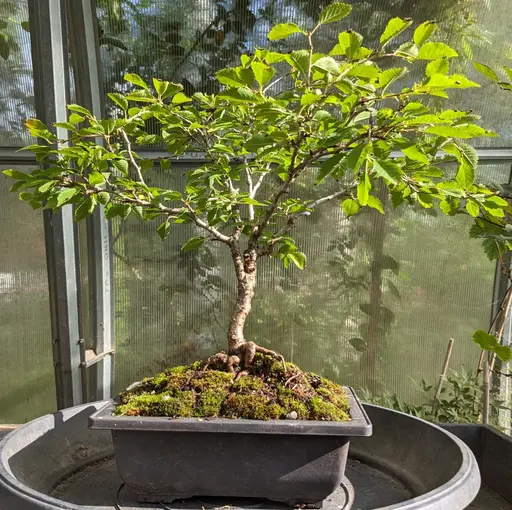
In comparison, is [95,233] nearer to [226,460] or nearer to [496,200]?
[226,460]

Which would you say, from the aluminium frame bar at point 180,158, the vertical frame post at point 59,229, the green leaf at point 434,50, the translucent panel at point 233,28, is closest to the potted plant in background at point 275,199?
the green leaf at point 434,50

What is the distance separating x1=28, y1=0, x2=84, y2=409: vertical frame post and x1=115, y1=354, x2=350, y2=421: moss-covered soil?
0.72 meters

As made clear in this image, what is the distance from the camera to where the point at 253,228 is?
909mm

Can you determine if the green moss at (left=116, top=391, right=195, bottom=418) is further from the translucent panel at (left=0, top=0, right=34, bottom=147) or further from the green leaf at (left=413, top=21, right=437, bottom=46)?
the translucent panel at (left=0, top=0, right=34, bottom=147)

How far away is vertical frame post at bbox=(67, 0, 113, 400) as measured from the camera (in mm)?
1514

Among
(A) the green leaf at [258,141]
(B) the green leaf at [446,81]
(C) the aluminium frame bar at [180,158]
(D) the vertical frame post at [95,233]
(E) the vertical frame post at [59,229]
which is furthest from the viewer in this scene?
(C) the aluminium frame bar at [180,158]

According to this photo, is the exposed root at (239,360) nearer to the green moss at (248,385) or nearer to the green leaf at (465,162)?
the green moss at (248,385)

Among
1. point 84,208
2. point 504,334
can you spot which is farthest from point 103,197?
point 504,334

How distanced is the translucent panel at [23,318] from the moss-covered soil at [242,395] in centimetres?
106

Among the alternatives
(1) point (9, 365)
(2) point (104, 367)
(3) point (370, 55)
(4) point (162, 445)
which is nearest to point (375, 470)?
(4) point (162, 445)

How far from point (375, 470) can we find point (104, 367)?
43.2 inches

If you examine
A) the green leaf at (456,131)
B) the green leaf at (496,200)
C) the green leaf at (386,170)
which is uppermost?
the green leaf at (456,131)

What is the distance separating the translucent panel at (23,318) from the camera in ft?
5.44

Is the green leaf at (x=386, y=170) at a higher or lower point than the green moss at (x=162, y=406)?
higher
